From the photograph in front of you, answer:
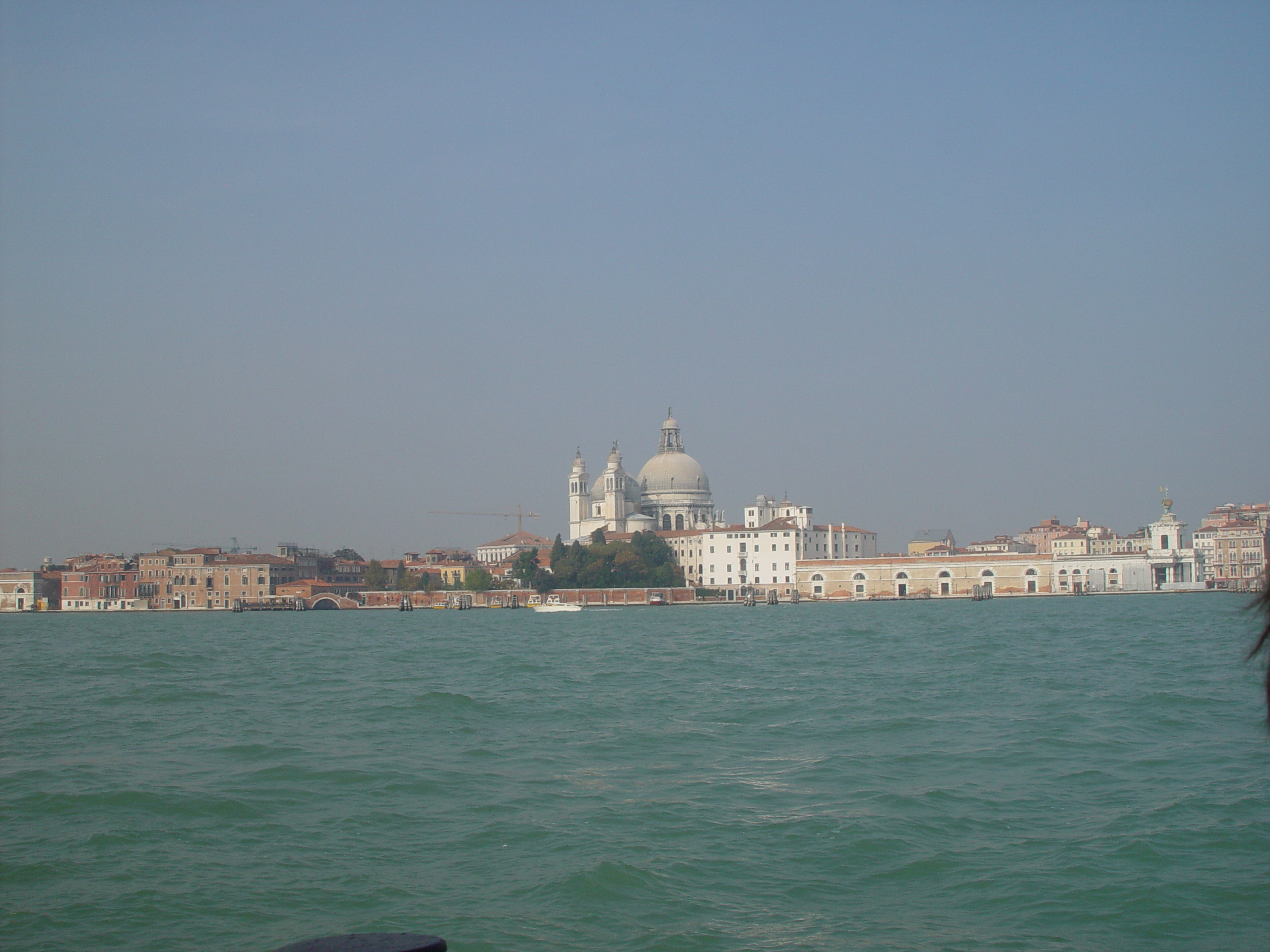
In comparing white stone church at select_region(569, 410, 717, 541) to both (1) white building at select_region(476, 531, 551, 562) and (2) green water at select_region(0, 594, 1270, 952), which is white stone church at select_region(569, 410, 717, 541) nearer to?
(1) white building at select_region(476, 531, 551, 562)

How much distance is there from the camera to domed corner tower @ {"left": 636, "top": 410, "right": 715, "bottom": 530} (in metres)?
66.4

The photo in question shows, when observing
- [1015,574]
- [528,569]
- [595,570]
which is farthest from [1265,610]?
[1015,574]

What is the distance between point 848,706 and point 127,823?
633 centimetres

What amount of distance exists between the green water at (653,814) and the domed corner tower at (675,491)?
5283 centimetres

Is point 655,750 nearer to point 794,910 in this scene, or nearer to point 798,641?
point 794,910

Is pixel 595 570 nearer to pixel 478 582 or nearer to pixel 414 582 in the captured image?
pixel 478 582

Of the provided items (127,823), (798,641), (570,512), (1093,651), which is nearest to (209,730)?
(127,823)

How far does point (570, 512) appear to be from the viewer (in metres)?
66.6

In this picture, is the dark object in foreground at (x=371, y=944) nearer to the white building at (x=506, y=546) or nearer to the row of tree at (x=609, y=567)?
the row of tree at (x=609, y=567)

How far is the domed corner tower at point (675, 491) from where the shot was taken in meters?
66.4

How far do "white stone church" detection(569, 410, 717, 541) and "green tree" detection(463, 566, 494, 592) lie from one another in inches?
367

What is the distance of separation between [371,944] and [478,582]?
53685mm

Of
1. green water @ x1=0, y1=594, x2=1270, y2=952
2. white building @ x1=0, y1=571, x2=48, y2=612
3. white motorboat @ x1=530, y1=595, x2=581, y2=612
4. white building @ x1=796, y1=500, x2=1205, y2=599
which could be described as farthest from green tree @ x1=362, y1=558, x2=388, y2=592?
green water @ x1=0, y1=594, x2=1270, y2=952

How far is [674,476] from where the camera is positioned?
221 feet
